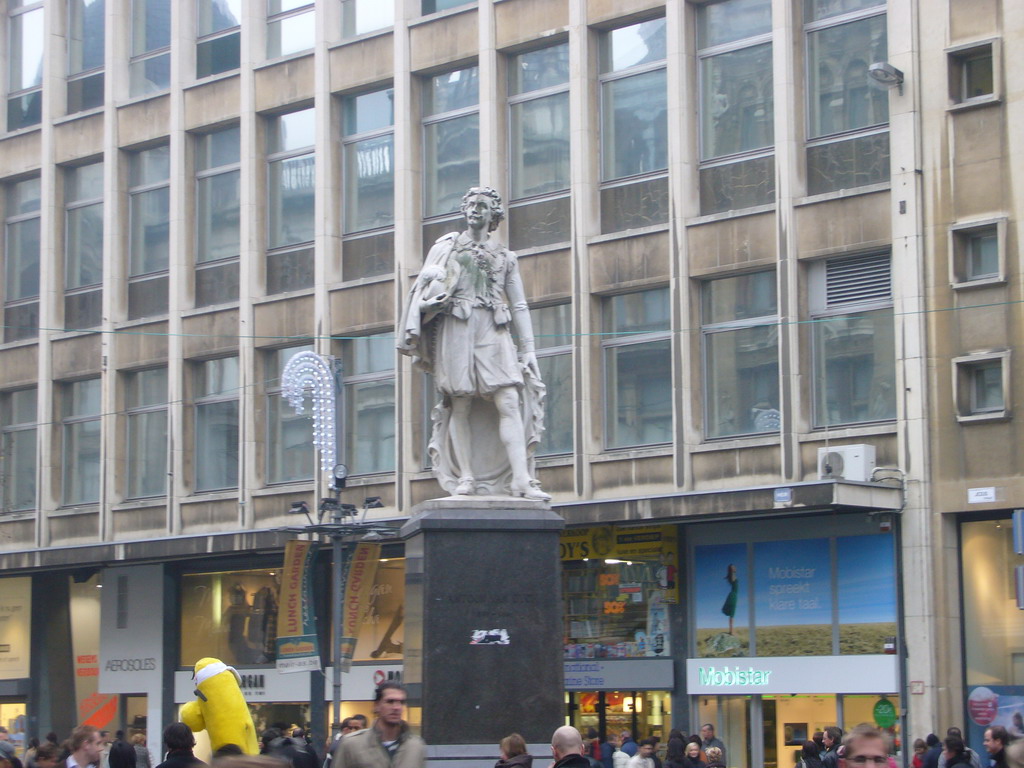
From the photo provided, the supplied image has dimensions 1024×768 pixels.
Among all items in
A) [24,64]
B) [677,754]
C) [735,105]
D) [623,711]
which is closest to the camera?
[677,754]

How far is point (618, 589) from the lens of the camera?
30.7 m

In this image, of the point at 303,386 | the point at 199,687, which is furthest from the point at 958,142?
the point at 199,687

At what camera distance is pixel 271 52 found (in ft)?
120

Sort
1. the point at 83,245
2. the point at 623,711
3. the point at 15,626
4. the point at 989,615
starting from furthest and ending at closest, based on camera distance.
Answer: the point at 15,626, the point at 83,245, the point at 623,711, the point at 989,615

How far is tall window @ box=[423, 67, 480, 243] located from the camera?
32.6m

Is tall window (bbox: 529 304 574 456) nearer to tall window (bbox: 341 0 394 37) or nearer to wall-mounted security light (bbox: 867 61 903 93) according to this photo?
wall-mounted security light (bbox: 867 61 903 93)

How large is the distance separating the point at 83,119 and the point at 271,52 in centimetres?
532

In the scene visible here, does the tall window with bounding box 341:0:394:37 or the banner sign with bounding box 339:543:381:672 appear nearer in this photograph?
the banner sign with bounding box 339:543:381:672

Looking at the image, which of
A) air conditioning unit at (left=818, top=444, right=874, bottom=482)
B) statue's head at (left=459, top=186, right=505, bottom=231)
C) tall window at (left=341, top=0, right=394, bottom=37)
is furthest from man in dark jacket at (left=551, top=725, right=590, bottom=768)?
tall window at (left=341, top=0, right=394, bottom=37)

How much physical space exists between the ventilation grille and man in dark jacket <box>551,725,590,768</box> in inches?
671

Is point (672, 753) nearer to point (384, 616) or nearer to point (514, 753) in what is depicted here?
point (514, 753)

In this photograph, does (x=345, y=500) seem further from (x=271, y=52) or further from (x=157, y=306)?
(x=271, y=52)

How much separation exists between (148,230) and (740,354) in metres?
14.8

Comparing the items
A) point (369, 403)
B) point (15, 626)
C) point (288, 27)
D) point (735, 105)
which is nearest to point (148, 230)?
point (288, 27)
